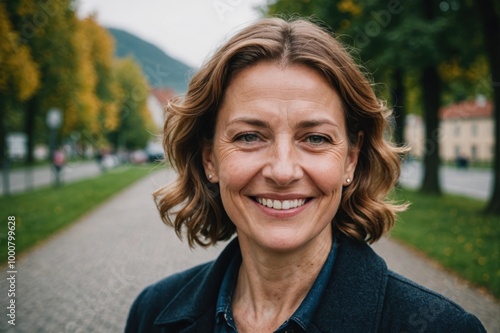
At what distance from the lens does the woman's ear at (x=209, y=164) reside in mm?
2160

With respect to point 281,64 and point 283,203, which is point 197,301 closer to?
point 283,203

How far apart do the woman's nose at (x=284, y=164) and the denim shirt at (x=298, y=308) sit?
399mm

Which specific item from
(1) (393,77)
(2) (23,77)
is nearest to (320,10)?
(1) (393,77)

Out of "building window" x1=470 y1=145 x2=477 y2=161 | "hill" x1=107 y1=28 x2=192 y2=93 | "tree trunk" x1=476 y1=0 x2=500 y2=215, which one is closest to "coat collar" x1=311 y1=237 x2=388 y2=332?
"hill" x1=107 y1=28 x2=192 y2=93

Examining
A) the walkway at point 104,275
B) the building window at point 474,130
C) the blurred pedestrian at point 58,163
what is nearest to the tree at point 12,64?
the blurred pedestrian at point 58,163

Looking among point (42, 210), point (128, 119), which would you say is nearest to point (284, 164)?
point (42, 210)

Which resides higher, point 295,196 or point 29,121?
point 295,196

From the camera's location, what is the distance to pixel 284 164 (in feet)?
5.71

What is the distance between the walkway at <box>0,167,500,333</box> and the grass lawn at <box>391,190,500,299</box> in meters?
0.28

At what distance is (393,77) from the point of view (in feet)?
67.1

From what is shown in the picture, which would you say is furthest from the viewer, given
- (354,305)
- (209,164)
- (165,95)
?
(165,95)

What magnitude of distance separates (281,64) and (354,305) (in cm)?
94

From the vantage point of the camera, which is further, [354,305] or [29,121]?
[29,121]

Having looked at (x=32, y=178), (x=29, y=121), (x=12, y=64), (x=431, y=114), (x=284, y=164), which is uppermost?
(x=284, y=164)
